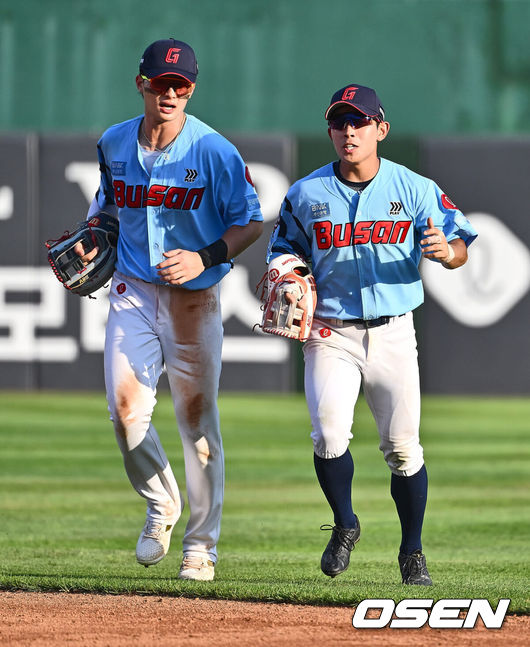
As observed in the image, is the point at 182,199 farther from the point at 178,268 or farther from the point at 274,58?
the point at 274,58

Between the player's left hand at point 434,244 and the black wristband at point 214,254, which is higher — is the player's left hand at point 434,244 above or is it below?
above

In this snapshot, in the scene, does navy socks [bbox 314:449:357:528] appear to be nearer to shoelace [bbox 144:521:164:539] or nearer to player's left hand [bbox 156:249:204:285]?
shoelace [bbox 144:521:164:539]

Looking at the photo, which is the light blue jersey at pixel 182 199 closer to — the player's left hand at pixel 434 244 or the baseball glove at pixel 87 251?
the baseball glove at pixel 87 251

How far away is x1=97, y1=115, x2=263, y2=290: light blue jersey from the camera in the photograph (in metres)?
5.54

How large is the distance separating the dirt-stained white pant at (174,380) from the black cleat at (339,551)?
1.69ft

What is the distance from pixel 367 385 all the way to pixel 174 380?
0.82 m

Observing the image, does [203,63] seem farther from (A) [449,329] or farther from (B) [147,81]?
(B) [147,81]

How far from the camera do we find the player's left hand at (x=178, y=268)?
528 centimetres

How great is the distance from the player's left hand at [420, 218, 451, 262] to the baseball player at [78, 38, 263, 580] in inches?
30.5

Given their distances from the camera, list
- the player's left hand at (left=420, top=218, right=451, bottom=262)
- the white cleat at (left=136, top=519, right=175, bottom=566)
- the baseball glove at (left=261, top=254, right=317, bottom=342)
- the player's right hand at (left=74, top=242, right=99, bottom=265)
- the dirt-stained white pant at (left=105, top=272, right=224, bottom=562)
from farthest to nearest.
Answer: the player's right hand at (left=74, top=242, right=99, bottom=265) → the white cleat at (left=136, top=519, right=175, bottom=566) → the dirt-stained white pant at (left=105, top=272, right=224, bottom=562) → the baseball glove at (left=261, top=254, right=317, bottom=342) → the player's left hand at (left=420, top=218, right=451, bottom=262)

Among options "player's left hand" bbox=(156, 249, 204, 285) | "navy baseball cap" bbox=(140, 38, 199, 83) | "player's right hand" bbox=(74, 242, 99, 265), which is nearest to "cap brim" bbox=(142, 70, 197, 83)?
"navy baseball cap" bbox=(140, 38, 199, 83)

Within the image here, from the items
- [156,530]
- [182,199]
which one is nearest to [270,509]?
[156,530]

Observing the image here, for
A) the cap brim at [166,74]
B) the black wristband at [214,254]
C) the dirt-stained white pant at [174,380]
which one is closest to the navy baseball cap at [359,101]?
the cap brim at [166,74]

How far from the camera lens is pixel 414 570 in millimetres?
5430
